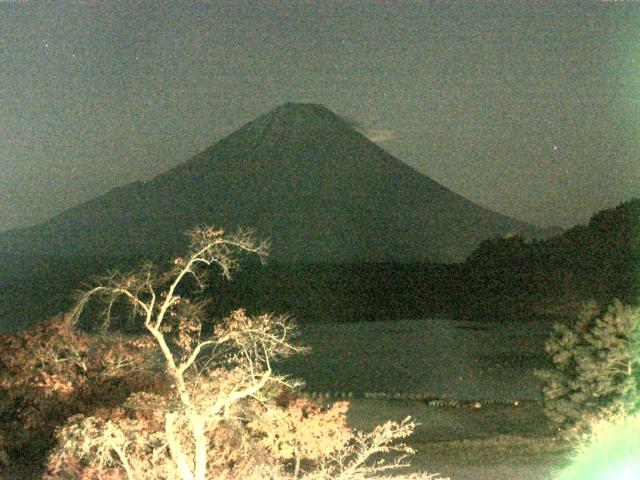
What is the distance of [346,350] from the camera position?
27.1m

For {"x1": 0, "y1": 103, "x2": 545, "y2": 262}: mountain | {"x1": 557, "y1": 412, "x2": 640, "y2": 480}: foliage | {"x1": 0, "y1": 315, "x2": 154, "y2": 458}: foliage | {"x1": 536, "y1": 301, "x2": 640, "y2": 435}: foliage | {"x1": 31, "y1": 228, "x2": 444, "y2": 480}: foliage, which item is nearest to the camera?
{"x1": 31, "y1": 228, "x2": 444, "y2": 480}: foliage

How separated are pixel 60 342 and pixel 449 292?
28975 mm

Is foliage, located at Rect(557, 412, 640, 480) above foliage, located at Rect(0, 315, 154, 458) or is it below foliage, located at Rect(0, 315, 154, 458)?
below

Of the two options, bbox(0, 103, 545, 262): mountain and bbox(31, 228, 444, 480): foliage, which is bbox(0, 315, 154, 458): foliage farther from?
bbox(0, 103, 545, 262): mountain

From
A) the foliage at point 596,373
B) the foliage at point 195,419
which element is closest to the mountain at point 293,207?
the foliage at point 596,373

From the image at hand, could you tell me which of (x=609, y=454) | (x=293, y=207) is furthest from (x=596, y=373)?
(x=293, y=207)

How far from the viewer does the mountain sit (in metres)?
85.0

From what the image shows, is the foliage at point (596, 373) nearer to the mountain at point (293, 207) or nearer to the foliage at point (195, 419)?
the foliage at point (195, 419)

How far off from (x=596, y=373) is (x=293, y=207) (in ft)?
267

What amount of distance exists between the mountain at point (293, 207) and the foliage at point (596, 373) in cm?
6460

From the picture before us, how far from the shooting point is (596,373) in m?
11.5

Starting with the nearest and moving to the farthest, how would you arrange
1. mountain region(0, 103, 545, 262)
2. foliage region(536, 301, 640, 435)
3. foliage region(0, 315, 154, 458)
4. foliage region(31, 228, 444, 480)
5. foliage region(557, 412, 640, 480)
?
foliage region(31, 228, 444, 480)
foliage region(557, 412, 640, 480)
foliage region(0, 315, 154, 458)
foliage region(536, 301, 640, 435)
mountain region(0, 103, 545, 262)

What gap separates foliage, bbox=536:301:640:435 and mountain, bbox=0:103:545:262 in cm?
6460

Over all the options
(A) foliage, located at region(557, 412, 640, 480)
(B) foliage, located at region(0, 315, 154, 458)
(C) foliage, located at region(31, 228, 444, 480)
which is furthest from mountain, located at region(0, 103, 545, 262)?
(C) foliage, located at region(31, 228, 444, 480)
